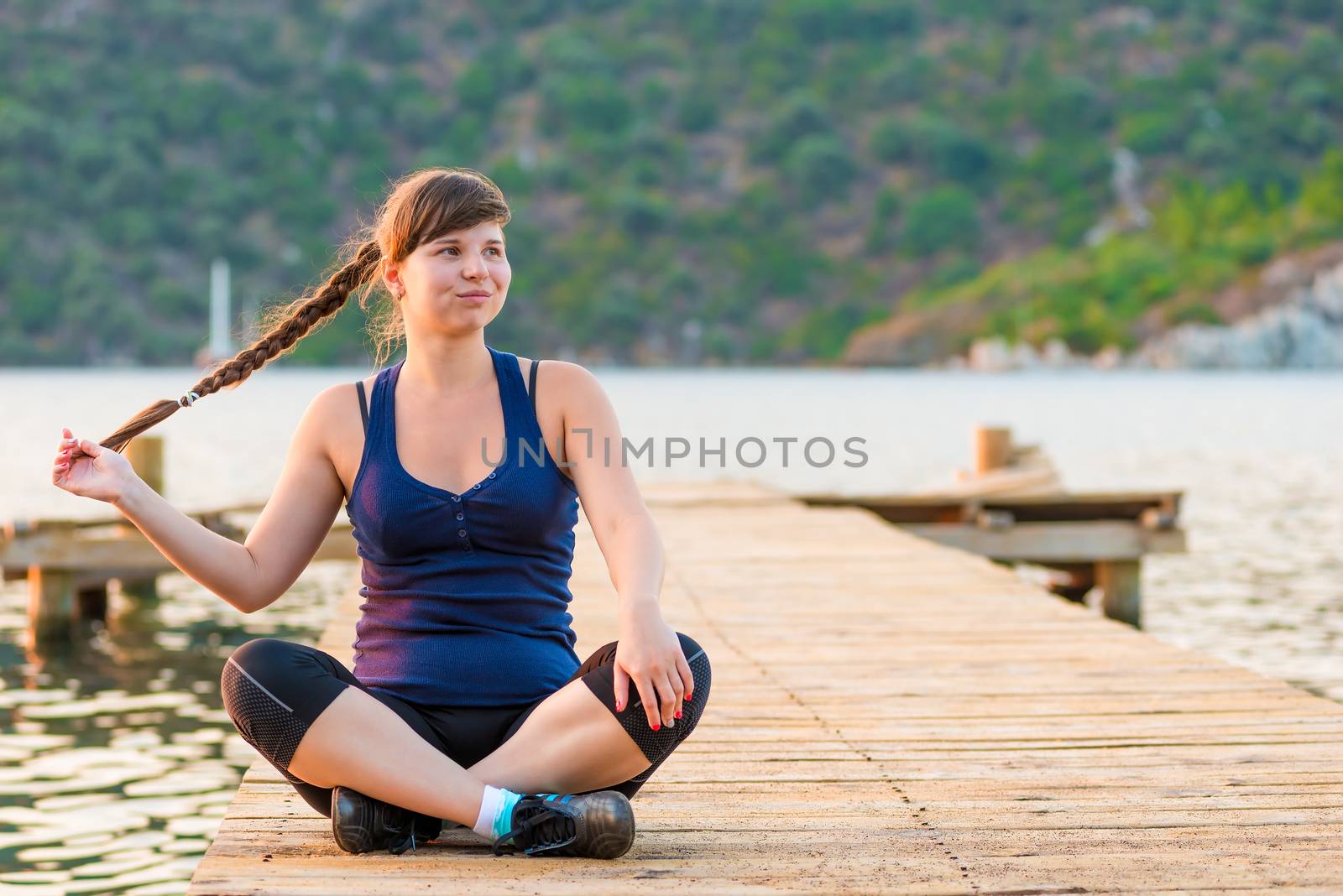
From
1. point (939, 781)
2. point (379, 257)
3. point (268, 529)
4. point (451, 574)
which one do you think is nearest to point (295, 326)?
point (379, 257)

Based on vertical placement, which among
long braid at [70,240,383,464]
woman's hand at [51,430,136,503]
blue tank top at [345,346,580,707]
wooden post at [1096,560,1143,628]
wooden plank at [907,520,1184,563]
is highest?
long braid at [70,240,383,464]

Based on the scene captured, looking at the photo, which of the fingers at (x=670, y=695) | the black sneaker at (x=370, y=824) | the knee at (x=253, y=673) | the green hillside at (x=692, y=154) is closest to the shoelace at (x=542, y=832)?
the black sneaker at (x=370, y=824)

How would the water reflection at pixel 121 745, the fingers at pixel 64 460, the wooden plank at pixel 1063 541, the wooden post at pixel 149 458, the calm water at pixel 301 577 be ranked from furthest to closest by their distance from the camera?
the wooden post at pixel 149 458, the wooden plank at pixel 1063 541, the calm water at pixel 301 577, the water reflection at pixel 121 745, the fingers at pixel 64 460

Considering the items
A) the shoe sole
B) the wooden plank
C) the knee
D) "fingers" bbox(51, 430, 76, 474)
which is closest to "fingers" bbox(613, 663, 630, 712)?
the shoe sole

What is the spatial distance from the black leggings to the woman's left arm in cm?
6

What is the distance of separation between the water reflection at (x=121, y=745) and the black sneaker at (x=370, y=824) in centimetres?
327

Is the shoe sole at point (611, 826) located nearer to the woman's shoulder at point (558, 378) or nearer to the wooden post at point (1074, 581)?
the woman's shoulder at point (558, 378)

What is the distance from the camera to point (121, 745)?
869 cm

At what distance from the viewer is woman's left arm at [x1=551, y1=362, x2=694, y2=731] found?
3.21m

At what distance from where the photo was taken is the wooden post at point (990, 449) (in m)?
16.2

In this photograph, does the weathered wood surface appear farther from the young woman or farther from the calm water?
the calm water

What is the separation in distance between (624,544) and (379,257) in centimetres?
89

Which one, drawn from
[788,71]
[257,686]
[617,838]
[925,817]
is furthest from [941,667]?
[788,71]

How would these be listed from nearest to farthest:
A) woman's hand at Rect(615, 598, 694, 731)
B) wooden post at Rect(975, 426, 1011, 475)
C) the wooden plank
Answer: woman's hand at Rect(615, 598, 694, 731) < the wooden plank < wooden post at Rect(975, 426, 1011, 475)
